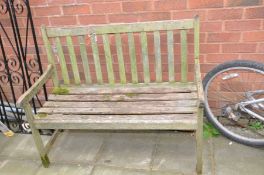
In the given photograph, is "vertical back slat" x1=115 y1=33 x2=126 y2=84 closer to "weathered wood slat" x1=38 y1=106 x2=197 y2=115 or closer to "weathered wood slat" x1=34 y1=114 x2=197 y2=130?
"weathered wood slat" x1=38 y1=106 x2=197 y2=115

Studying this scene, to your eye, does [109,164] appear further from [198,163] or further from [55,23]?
[55,23]

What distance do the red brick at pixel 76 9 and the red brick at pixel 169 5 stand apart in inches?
24.8

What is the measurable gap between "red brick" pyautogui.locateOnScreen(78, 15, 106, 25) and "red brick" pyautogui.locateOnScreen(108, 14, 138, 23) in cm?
7

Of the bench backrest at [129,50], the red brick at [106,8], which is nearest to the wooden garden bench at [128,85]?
the bench backrest at [129,50]

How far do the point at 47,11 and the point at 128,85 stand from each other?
1028 mm

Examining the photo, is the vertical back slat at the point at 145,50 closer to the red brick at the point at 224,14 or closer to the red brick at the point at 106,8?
the red brick at the point at 106,8

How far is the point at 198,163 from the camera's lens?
8.41 feet

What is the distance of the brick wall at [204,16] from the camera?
8.97 ft

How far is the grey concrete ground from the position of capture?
2.71 m

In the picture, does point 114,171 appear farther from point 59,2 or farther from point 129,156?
point 59,2

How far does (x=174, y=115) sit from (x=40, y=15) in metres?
1.61

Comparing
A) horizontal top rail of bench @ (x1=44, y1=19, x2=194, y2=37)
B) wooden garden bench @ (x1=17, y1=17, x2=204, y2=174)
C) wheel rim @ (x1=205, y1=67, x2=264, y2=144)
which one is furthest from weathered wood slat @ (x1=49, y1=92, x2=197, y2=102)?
horizontal top rail of bench @ (x1=44, y1=19, x2=194, y2=37)

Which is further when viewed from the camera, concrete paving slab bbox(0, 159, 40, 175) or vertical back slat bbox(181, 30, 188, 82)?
concrete paving slab bbox(0, 159, 40, 175)

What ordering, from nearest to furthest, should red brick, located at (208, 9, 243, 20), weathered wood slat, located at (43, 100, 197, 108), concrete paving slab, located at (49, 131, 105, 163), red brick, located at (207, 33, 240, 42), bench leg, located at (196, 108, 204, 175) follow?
bench leg, located at (196, 108, 204, 175)
weathered wood slat, located at (43, 100, 197, 108)
red brick, located at (208, 9, 243, 20)
red brick, located at (207, 33, 240, 42)
concrete paving slab, located at (49, 131, 105, 163)
